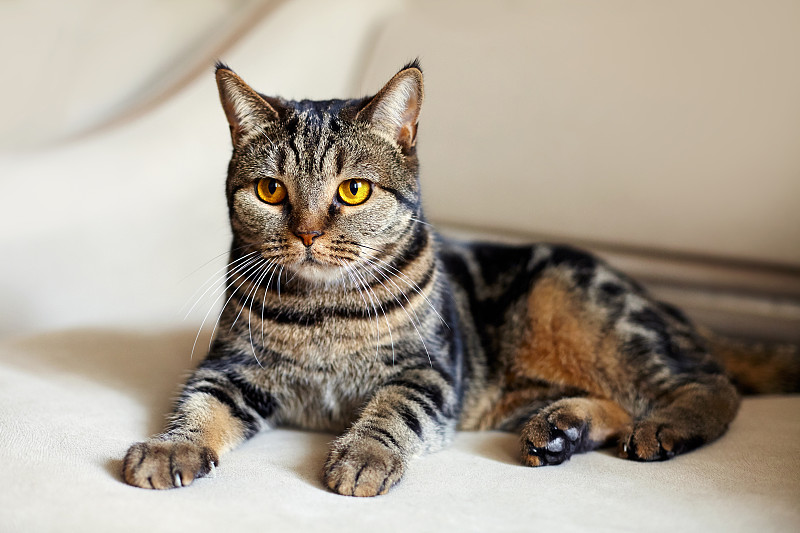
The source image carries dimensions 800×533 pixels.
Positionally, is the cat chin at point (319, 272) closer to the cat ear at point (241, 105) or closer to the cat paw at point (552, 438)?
the cat ear at point (241, 105)

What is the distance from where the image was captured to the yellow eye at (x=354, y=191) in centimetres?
137

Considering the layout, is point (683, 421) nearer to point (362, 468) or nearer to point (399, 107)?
point (362, 468)

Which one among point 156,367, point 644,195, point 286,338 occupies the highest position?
point 644,195

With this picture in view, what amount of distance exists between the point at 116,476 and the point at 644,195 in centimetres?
149

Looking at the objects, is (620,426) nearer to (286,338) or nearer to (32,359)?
(286,338)

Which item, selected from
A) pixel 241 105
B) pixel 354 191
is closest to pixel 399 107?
pixel 354 191

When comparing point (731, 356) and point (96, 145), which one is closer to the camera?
point (731, 356)

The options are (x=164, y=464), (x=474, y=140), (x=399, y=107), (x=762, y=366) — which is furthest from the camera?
(x=474, y=140)

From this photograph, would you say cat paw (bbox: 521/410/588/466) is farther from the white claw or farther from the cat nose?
the cat nose

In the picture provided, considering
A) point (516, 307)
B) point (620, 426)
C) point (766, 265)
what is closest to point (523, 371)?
point (516, 307)

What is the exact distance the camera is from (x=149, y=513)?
106 centimetres

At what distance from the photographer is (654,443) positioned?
1.40 metres

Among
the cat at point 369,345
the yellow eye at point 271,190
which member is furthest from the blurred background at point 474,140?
the yellow eye at point 271,190

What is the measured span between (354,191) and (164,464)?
21.7 inches
